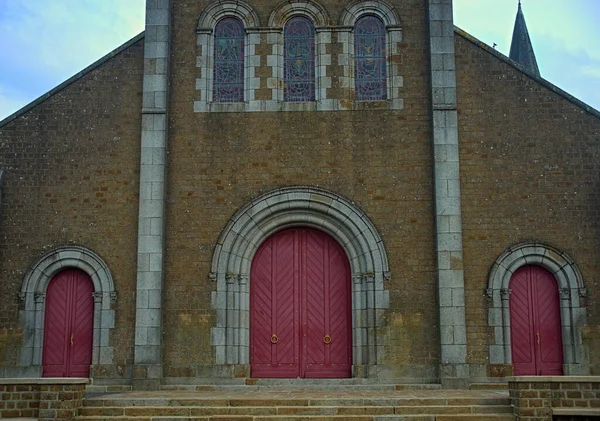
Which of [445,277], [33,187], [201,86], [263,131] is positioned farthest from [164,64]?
[445,277]

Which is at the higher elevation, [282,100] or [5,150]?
[282,100]

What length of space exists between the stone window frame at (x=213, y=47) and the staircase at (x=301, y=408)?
5.52 metres

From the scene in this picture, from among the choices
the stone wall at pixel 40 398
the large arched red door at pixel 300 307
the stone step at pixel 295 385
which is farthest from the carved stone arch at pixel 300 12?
the stone wall at pixel 40 398

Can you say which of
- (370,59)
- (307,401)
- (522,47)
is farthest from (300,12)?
(522,47)

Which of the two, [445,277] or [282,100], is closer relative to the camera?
[445,277]

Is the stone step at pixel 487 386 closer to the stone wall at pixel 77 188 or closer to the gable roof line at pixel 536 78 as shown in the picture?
the gable roof line at pixel 536 78

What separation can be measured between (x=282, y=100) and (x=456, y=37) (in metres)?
3.41

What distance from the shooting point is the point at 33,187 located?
15.2m

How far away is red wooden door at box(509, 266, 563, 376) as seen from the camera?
574 inches

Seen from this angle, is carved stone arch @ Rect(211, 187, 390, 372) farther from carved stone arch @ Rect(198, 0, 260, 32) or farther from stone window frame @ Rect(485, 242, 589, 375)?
carved stone arch @ Rect(198, 0, 260, 32)

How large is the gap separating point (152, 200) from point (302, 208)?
268 centimetres

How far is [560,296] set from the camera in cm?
1460

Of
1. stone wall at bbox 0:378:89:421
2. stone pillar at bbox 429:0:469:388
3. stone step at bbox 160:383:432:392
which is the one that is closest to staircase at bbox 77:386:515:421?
stone wall at bbox 0:378:89:421

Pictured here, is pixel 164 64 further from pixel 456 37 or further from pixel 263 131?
pixel 456 37
